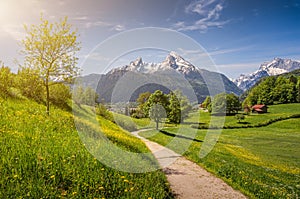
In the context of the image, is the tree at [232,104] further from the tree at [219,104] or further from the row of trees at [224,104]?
the tree at [219,104]

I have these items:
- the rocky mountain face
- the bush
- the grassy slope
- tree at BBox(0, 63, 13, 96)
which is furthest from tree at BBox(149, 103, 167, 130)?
the grassy slope

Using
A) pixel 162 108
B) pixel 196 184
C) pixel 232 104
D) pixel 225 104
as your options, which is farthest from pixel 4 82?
pixel 232 104

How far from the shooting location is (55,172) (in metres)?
7.45

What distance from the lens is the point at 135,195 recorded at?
25.9 feet

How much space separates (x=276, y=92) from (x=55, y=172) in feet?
485

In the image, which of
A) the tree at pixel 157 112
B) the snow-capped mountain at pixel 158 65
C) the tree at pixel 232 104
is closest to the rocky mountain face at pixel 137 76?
the snow-capped mountain at pixel 158 65

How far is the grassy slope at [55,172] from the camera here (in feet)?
21.7

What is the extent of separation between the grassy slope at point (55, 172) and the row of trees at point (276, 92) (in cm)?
14053

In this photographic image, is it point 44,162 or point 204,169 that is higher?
point 44,162

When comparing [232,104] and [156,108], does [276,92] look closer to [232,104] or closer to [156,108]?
[232,104]

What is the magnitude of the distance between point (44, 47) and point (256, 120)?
9995 cm

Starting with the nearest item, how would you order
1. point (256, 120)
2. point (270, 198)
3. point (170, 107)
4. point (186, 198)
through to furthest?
point (186, 198) → point (270, 198) → point (170, 107) → point (256, 120)

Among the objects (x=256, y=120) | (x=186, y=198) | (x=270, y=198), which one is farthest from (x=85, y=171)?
(x=256, y=120)

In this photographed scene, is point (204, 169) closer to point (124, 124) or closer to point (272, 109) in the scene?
point (124, 124)
